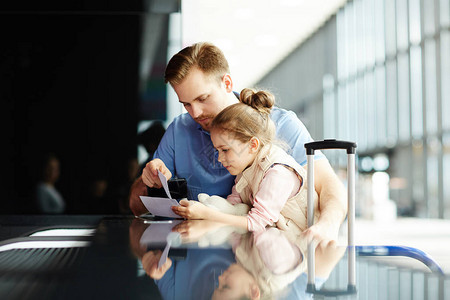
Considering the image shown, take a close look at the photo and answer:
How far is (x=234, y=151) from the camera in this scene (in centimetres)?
192

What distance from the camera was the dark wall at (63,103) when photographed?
2.86 m

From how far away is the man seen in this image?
208cm

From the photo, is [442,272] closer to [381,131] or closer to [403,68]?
[403,68]

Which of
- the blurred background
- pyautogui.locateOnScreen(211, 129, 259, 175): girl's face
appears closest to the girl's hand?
pyautogui.locateOnScreen(211, 129, 259, 175): girl's face

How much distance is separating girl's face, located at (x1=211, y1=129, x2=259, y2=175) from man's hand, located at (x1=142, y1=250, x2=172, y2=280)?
111 cm

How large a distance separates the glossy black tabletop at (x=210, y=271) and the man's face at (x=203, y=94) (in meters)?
1.15

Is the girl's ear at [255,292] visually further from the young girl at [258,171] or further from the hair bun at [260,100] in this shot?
the hair bun at [260,100]

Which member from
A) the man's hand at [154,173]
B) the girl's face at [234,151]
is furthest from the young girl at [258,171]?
the man's hand at [154,173]

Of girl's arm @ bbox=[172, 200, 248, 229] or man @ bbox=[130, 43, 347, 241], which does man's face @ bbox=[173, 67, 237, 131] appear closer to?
man @ bbox=[130, 43, 347, 241]

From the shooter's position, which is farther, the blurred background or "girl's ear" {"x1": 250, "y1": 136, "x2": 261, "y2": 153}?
the blurred background

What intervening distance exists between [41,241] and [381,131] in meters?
11.2

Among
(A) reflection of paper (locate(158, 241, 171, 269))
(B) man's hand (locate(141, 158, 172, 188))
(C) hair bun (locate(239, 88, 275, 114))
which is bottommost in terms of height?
(A) reflection of paper (locate(158, 241, 171, 269))

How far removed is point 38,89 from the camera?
2895 mm

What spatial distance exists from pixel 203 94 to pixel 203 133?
0.30 metres
